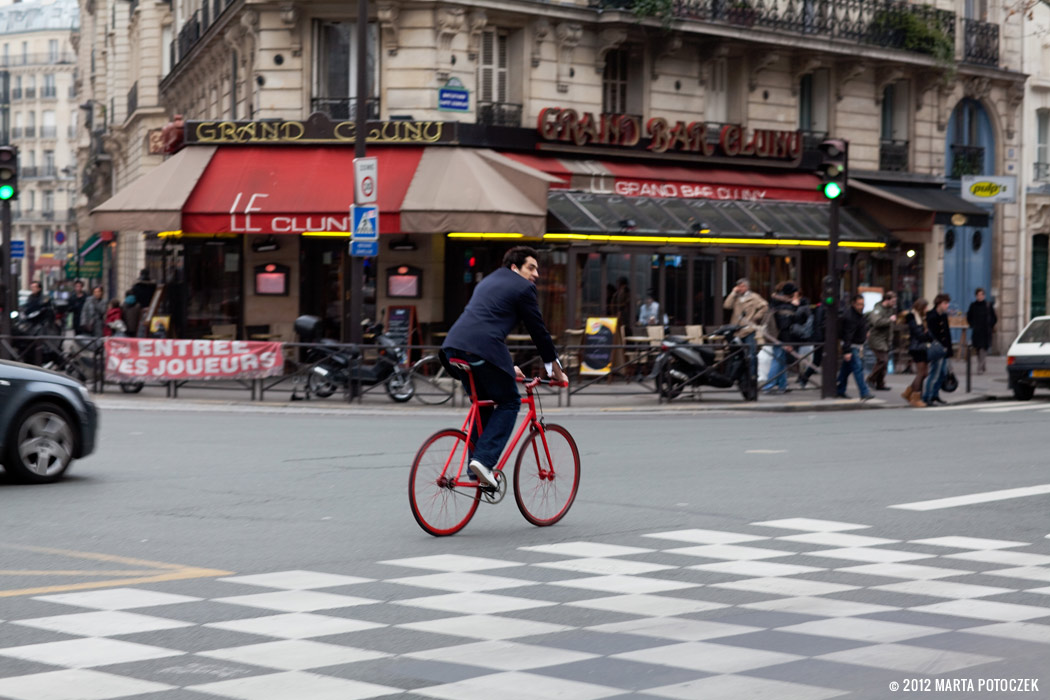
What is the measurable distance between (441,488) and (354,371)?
1217 cm

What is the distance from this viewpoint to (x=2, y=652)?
5.84 metres

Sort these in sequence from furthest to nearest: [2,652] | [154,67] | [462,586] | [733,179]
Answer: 1. [154,67]
2. [733,179]
3. [462,586]
4. [2,652]

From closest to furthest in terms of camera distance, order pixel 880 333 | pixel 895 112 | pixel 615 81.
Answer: pixel 880 333 → pixel 615 81 → pixel 895 112

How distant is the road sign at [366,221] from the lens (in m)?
21.7

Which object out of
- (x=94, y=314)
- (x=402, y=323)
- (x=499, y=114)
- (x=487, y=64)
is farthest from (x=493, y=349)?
(x=94, y=314)

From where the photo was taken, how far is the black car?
38.1 ft

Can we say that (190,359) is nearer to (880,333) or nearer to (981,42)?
(880,333)

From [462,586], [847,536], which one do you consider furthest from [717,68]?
[462,586]

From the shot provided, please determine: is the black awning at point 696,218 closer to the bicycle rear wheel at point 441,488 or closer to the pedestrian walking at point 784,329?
the pedestrian walking at point 784,329

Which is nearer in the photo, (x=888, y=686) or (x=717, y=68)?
(x=888, y=686)

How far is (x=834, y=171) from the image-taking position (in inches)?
875

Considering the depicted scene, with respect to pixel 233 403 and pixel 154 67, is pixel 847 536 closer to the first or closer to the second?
pixel 233 403

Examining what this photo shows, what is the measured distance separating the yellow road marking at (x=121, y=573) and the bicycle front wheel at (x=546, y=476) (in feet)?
7.90

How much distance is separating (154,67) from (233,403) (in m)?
25.8
